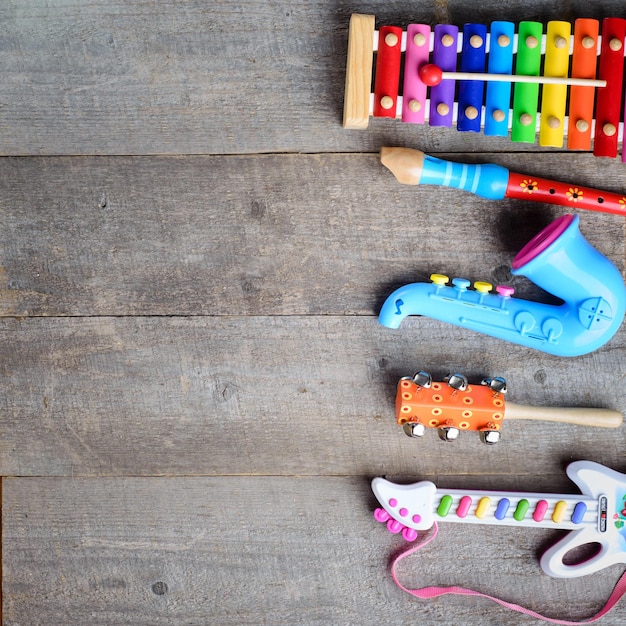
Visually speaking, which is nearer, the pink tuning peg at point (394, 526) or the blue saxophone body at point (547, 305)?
the blue saxophone body at point (547, 305)

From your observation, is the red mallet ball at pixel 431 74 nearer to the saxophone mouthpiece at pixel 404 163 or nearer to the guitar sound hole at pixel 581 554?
the saxophone mouthpiece at pixel 404 163

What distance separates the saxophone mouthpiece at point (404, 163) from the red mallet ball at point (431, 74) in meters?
0.11

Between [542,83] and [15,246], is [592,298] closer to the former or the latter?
[542,83]

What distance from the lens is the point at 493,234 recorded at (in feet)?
3.72

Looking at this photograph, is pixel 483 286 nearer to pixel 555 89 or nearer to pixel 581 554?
pixel 555 89

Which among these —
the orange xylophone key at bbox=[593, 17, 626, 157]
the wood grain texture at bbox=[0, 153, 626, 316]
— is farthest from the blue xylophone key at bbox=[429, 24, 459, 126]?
the orange xylophone key at bbox=[593, 17, 626, 157]

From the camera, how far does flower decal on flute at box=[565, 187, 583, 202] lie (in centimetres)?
107

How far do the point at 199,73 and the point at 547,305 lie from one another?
718 mm

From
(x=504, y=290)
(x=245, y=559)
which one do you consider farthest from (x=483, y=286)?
(x=245, y=559)

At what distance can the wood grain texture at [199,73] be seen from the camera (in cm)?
111

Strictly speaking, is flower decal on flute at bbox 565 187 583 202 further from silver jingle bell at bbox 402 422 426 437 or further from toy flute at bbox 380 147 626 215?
silver jingle bell at bbox 402 422 426 437

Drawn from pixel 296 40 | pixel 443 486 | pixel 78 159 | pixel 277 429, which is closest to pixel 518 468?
pixel 443 486

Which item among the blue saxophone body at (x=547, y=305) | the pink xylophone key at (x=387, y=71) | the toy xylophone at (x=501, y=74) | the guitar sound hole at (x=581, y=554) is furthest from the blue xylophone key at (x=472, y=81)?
the guitar sound hole at (x=581, y=554)

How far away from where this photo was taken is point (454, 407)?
3.55 feet
